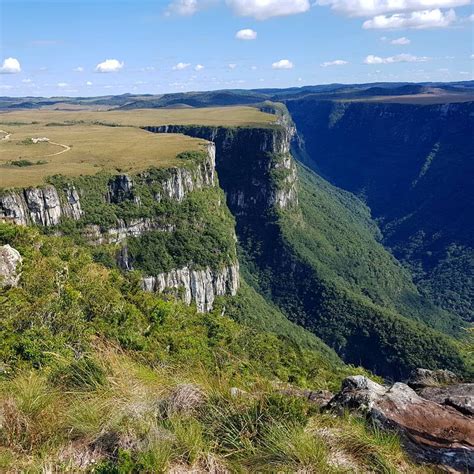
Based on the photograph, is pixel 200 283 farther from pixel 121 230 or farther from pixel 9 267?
pixel 9 267

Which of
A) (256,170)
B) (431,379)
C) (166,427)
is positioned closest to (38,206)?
(431,379)

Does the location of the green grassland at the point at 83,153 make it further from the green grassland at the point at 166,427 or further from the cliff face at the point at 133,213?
the green grassland at the point at 166,427

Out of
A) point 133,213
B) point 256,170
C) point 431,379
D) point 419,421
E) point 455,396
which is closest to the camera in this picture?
point 419,421

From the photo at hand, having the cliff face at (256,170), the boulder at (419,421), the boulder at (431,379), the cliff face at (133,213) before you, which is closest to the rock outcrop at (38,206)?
the cliff face at (133,213)

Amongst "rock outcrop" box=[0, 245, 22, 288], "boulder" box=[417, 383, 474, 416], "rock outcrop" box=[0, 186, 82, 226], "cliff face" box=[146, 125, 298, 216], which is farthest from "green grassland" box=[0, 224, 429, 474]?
"cliff face" box=[146, 125, 298, 216]

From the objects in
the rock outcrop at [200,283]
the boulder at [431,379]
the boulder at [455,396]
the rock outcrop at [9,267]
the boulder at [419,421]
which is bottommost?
the rock outcrop at [200,283]

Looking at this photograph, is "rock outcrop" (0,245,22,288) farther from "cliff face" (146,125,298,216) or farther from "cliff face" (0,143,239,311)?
"cliff face" (146,125,298,216)
